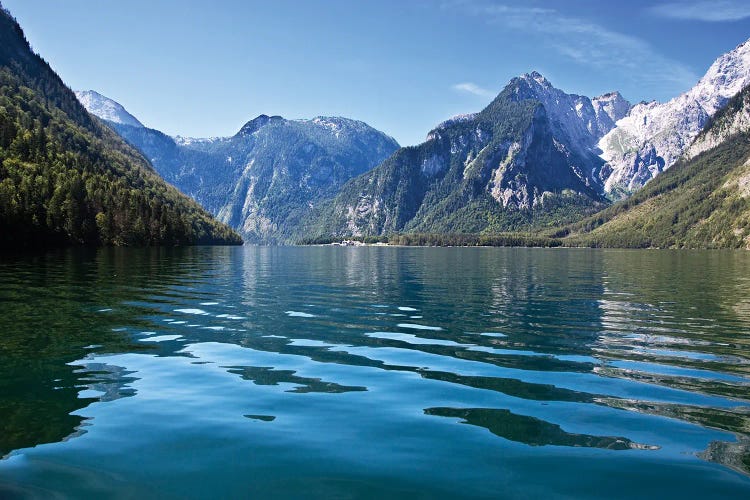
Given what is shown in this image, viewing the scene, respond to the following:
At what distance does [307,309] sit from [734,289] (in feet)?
164

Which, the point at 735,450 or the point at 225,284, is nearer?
the point at 735,450

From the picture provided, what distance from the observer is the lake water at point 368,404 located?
11.1 m

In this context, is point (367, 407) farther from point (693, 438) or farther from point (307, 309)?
point (307, 309)

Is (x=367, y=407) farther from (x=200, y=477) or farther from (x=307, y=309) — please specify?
(x=307, y=309)

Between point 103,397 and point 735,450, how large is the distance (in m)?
18.1

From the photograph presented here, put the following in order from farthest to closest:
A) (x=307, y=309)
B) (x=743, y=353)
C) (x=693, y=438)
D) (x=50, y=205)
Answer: (x=50, y=205) < (x=307, y=309) < (x=743, y=353) < (x=693, y=438)

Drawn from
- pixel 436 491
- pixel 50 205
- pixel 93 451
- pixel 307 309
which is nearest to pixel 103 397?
pixel 93 451

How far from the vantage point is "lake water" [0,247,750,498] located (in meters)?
11.1

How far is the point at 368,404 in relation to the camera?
643 inches

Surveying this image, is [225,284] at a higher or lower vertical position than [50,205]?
lower

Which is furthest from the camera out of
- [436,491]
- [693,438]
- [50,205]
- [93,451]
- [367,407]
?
[50,205]

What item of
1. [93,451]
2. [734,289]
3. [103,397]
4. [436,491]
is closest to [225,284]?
[103,397]

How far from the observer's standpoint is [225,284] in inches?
2411

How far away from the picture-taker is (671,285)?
212 ft
